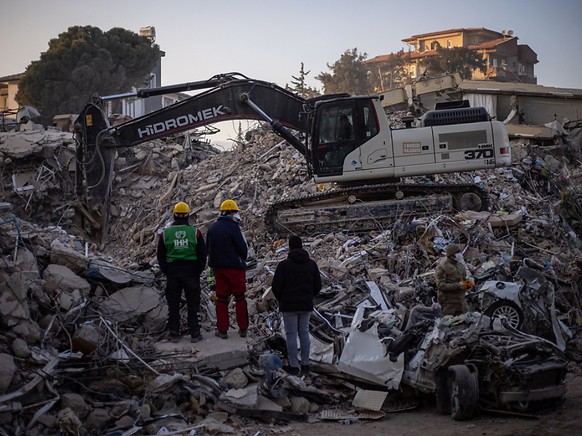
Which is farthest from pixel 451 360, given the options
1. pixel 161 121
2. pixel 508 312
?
pixel 161 121

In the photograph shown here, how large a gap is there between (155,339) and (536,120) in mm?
19763

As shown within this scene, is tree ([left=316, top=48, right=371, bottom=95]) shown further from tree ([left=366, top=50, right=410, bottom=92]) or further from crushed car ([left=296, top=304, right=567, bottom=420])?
crushed car ([left=296, top=304, right=567, bottom=420])

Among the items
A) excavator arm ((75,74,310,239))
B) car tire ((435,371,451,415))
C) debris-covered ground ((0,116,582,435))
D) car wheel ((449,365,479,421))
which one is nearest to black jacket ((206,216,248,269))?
debris-covered ground ((0,116,582,435))

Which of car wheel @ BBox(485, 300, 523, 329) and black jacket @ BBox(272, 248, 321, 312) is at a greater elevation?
black jacket @ BBox(272, 248, 321, 312)

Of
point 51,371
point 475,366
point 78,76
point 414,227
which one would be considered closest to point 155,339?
point 51,371

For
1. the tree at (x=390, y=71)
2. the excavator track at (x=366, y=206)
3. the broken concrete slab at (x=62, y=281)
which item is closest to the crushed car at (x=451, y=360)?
the broken concrete slab at (x=62, y=281)

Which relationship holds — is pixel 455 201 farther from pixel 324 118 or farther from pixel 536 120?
pixel 536 120

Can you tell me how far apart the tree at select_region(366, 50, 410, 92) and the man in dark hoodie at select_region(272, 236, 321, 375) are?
4857cm

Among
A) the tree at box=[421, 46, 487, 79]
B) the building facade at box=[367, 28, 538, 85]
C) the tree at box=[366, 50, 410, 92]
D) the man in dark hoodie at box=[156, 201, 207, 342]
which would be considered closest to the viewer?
the man in dark hoodie at box=[156, 201, 207, 342]

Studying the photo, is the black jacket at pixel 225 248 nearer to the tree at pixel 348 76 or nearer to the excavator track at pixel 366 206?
the excavator track at pixel 366 206

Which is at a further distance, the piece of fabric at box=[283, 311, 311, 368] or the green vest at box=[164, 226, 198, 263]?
the green vest at box=[164, 226, 198, 263]

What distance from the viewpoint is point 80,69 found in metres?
38.9

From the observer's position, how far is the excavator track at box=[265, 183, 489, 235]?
50.4 feet

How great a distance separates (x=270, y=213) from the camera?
51.7ft
